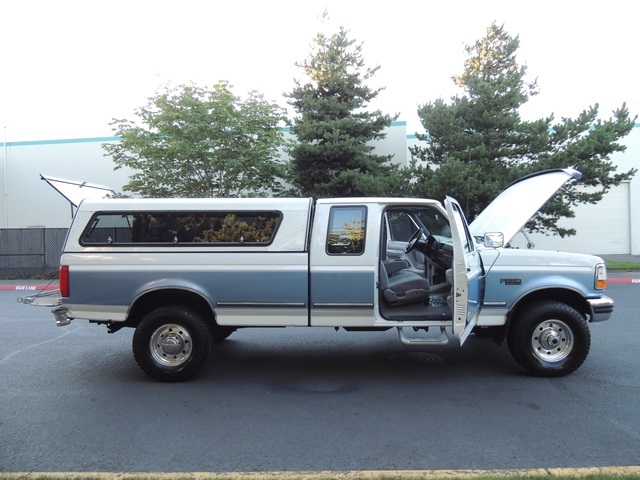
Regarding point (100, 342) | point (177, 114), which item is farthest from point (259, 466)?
point (177, 114)

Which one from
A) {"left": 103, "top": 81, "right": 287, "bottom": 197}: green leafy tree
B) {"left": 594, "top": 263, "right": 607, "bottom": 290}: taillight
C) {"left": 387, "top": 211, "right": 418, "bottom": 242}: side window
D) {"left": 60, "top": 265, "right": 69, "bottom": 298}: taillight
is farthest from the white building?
{"left": 60, "top": 265, "right": 69, "bottom": 298}: taillight

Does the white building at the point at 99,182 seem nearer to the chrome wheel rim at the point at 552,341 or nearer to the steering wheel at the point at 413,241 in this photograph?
the steering wheel at the point at 413,241

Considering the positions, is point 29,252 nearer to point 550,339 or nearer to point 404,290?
point 404,290

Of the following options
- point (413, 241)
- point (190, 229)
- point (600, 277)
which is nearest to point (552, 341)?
point (600, 277)

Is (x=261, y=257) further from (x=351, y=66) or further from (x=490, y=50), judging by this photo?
(x=490, y=50)

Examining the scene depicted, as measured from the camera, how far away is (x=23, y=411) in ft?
15.3

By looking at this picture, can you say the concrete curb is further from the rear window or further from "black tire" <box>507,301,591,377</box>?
the rear window

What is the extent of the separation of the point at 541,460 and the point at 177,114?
14.8 m

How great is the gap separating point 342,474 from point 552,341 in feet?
10.6

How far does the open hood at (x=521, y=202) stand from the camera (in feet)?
18.1

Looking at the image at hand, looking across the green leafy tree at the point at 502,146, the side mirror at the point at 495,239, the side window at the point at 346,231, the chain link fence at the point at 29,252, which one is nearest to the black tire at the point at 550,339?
the side mirror at the point at 495,239

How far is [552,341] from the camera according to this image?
5371mm

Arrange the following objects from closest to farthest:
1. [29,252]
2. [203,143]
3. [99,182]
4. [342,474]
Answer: [342,474], [203,143], [29,252], [99,182]

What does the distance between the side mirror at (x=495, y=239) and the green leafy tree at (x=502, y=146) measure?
973cm
